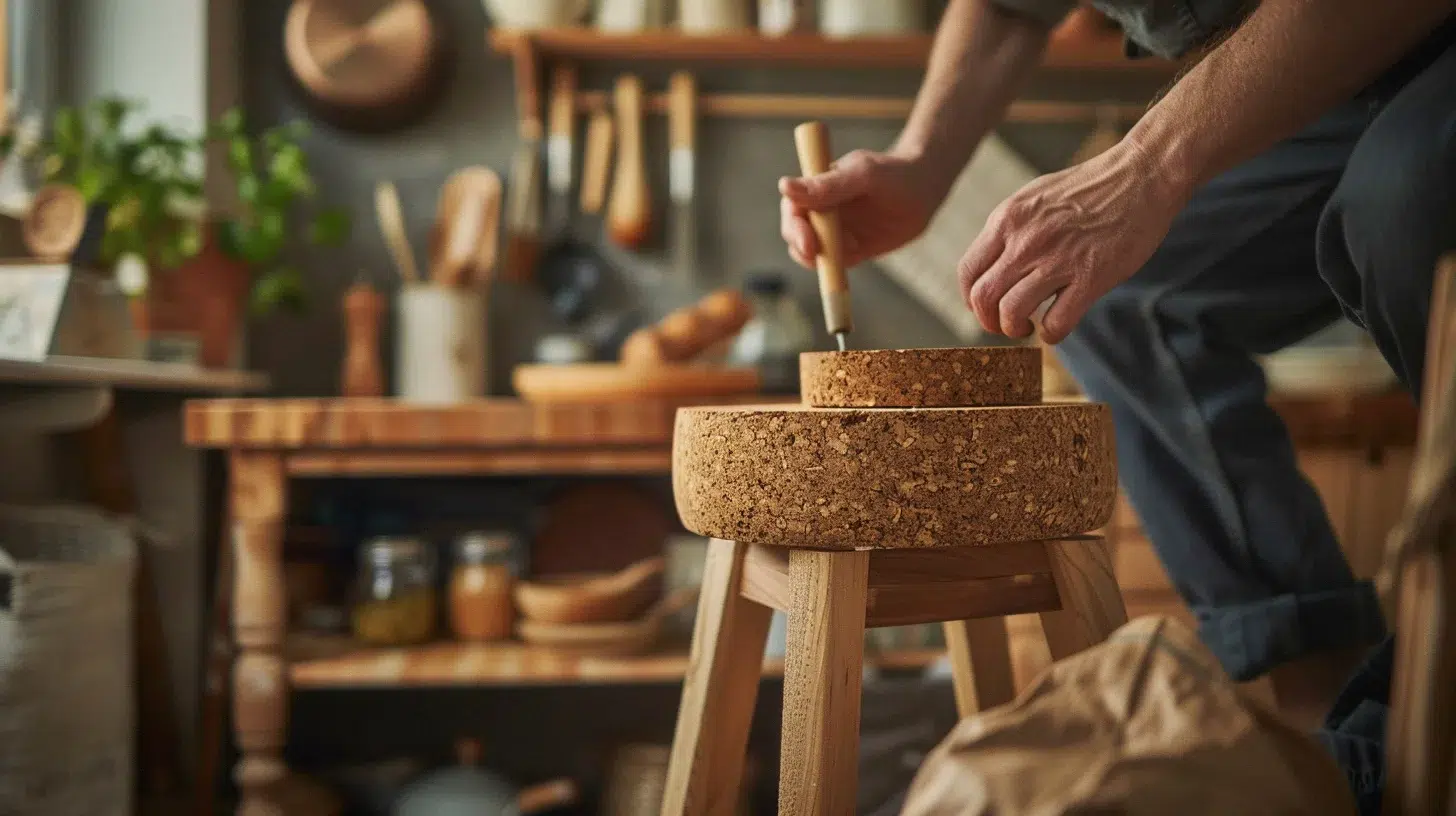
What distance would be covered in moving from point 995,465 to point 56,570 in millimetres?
1046

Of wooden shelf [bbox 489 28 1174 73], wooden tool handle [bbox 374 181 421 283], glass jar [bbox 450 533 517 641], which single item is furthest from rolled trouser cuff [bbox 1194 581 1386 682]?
wooden tool handle [bbox 374 181 421 283]

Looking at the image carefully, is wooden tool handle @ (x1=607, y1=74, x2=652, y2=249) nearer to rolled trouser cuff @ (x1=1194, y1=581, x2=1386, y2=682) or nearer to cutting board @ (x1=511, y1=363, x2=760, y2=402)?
cutting board @ (x1=511, y1=363, x2=760, y2=402)

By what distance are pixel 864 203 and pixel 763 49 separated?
109cm

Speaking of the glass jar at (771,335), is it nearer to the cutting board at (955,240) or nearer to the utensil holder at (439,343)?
the cutting board at (955,240)

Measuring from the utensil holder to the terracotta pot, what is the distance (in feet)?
0.89

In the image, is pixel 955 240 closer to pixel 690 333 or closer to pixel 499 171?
pixel 690 333

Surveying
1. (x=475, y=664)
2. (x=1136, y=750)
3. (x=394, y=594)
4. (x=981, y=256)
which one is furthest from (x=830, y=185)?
(x=394, y=594)

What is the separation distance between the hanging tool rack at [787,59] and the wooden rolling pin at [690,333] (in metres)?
0.45

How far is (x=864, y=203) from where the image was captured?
3.15 feet

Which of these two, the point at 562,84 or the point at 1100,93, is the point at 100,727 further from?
the point at 1100,93

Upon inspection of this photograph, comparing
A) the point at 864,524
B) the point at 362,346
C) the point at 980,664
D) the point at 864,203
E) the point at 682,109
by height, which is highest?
the point at 682,109

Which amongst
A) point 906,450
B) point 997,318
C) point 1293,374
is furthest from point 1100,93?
point 906,450

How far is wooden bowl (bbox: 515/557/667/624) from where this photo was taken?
164cm

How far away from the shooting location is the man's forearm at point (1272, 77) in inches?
26.6
